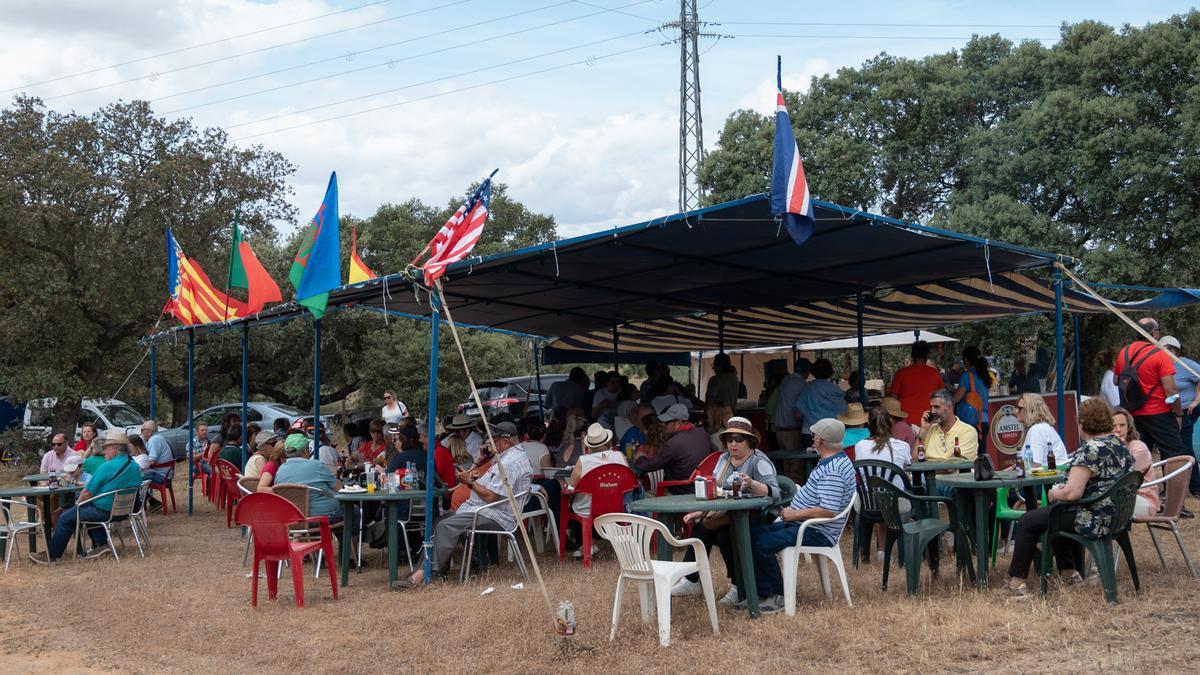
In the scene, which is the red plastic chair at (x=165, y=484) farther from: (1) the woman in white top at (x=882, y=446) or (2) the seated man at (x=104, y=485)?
(1) the woman in white top at (x=882, y=446)

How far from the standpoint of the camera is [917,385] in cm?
1029

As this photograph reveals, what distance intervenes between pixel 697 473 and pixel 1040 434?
2.33 meters

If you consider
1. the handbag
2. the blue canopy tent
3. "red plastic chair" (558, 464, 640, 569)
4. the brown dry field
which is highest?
the blue canopy tent

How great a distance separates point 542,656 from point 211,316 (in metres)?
8.65

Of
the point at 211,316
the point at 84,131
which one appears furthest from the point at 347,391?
the point at 211,316

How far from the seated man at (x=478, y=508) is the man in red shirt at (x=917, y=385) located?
14.8 feet

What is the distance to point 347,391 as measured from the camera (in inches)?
1058

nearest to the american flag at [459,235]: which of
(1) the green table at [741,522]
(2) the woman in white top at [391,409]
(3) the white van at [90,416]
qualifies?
(1) the green table at [741,522]

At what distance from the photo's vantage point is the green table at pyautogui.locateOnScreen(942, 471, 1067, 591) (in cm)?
605

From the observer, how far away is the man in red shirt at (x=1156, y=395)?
923 centimetres

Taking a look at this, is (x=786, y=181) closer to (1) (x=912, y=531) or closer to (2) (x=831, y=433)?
(2) (x=831, y=433)

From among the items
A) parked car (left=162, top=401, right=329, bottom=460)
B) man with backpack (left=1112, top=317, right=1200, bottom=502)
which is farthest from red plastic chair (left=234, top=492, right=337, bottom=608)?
parked car (left=162, top=401, right=329, bottom=460)

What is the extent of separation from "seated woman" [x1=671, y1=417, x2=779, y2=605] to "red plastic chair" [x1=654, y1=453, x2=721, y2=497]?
47 cm

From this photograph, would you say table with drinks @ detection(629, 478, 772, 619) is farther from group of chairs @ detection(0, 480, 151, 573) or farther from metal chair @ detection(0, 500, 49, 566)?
metal chair @ detection(0, 500, 49, 566)
